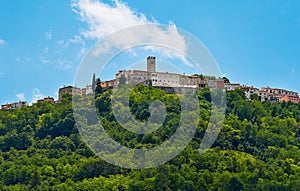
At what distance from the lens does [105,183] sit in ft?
108

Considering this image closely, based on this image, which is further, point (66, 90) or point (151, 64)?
point (66, 90)

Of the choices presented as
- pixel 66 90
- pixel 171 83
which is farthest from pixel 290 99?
pixel 66 90

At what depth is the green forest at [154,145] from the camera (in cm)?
3259

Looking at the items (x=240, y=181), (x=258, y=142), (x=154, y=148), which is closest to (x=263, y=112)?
(x=258, y=142)

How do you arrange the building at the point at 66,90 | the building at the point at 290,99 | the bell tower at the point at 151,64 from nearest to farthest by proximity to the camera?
the bell tower at the point at 151,64 → the building at the point at 66,90 → the building at the point at 290,99

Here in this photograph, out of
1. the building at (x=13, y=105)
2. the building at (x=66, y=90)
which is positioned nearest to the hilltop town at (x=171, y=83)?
the building at (x=66, y=90)

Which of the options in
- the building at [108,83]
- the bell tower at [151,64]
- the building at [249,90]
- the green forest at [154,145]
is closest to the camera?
the green forest at [154,145]

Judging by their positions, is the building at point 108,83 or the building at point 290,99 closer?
the building at point 108,83

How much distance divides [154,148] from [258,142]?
8.09m

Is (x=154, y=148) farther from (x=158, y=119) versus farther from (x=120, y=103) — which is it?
(x=120, y=103)

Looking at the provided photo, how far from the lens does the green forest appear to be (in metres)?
32.6

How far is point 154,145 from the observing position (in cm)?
3747

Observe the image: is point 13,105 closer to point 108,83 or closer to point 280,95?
point 108,83

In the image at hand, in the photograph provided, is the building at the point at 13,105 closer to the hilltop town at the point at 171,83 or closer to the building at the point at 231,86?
the hilltop town at the point at 171,83
